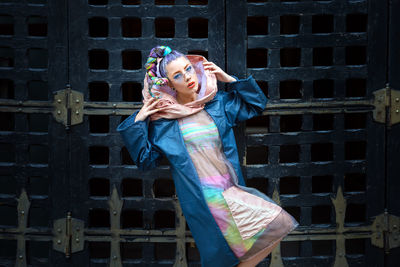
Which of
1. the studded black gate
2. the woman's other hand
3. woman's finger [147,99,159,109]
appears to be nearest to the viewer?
woman's finger [147,99,159,109]

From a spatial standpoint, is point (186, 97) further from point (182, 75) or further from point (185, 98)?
point (182, 75)

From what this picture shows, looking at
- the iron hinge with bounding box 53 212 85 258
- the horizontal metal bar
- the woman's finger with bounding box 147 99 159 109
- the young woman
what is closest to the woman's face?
the young woman

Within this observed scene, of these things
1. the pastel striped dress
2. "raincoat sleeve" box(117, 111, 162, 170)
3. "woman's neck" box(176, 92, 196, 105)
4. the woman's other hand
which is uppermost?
the woman's other hand

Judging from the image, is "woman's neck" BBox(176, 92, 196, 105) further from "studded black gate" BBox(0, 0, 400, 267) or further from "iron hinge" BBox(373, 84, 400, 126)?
"iron hinge" BBox(373, 84, 400, 126)

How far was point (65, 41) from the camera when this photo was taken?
113 inches

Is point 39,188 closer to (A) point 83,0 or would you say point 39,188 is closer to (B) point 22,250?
(B) point 22,250

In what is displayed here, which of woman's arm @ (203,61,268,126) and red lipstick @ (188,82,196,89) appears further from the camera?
woman's arm @ (203,61,268,126)

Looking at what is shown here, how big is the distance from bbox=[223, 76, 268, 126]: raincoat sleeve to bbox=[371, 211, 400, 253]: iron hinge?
1.21 metres

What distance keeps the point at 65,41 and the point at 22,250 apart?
1524mm

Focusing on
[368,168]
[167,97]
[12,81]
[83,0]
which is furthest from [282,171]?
[12,81]

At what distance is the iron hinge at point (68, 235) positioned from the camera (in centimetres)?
293

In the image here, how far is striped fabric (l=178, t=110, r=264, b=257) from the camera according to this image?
225 cm

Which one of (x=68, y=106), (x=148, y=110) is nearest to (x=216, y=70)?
(x=148, y=110)

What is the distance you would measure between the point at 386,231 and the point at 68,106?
95.3 inches
